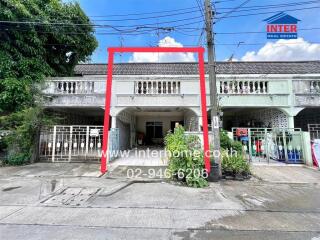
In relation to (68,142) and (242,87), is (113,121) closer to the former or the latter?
(68,142)

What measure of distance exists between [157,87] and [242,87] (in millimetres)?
3755

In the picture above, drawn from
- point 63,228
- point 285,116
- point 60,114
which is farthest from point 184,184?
point 60,114

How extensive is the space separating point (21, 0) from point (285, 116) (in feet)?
41.1

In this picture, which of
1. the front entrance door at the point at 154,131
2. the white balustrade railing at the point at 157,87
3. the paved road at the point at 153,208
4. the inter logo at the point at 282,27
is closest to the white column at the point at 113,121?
the white balustrade railing at the point at 157,87

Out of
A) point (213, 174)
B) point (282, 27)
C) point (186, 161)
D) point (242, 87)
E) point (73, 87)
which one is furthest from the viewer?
point (73, 87)

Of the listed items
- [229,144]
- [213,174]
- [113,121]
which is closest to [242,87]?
[229,144]

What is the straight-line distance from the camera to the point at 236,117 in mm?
13445

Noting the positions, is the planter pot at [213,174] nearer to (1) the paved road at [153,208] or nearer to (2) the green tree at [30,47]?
(1) the paved road at [153,208]

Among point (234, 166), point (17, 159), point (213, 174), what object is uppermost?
point (17, 159)

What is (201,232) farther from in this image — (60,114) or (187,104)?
(60,114)

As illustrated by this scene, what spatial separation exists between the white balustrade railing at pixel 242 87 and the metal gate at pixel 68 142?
18.2 feet

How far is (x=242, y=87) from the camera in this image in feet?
27.9

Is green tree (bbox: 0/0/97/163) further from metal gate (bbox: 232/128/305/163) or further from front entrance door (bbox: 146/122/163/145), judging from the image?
front entrance door (bbox: 146/122/163/145)

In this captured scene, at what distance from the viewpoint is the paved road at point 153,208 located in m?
2.69
